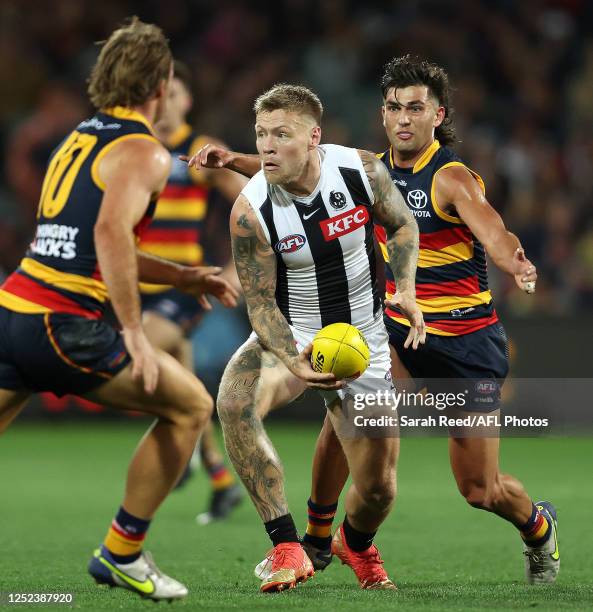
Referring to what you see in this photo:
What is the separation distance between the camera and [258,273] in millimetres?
5723

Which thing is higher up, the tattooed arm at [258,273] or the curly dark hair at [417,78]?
the curly dark hair at [417,78]

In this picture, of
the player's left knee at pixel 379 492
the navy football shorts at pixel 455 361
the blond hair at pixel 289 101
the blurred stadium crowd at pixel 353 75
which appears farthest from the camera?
the blurred stadium crowd at pixel 353 75

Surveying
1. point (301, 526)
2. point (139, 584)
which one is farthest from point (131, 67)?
point (301, 526)

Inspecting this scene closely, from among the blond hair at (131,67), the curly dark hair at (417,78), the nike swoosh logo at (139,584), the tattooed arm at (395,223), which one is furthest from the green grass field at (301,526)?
the curly dark hair at (417,78)

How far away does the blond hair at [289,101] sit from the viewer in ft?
18.5

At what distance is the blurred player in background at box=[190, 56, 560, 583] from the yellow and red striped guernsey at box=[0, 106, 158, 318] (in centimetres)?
104

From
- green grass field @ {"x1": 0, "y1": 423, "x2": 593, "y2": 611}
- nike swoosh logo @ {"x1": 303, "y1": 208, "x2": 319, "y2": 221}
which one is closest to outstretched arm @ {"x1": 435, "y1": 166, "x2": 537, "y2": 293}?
nike swoosh logo @ {"x1": 303, "y1": 208, "x2": 319, "y2": 221}

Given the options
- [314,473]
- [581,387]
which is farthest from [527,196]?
[314,473]

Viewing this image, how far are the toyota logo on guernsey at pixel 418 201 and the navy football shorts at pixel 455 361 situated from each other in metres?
0.57

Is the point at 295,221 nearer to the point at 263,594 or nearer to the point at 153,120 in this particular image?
the point at 153,120

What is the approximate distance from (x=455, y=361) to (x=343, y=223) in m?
1.05

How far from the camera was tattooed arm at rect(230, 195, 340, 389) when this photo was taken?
5699mm

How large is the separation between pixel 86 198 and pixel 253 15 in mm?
11637

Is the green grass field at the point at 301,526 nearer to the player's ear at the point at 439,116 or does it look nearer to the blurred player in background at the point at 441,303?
the blurred player in background at the point at 441,303
